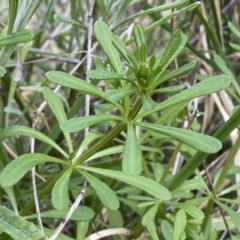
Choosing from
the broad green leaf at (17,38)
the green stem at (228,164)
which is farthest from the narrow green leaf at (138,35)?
the green stem at (228,164)

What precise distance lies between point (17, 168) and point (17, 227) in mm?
75

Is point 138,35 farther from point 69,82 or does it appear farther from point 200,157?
point 200,157

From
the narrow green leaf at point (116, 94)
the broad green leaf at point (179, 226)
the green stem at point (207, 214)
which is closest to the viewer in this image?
the narrow green leaf at point (116, 94)

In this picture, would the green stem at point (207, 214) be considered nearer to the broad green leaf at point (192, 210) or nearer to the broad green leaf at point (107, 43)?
the broad green leaf at point (192, 210)

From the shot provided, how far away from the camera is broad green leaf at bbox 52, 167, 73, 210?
0.53 m

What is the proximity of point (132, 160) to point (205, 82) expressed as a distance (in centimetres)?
12

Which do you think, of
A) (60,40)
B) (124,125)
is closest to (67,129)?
(124,125)

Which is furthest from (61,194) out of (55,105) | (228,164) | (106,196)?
(228,164)

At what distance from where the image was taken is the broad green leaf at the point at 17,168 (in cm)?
52

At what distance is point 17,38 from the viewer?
56 cm

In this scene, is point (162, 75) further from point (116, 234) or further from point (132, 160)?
point (116, 234)

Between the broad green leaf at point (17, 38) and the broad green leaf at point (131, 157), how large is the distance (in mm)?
167

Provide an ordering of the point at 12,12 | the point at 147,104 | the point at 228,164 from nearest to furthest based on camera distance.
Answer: the point at 147,104 < the point at 12,12 < the point at 228,164

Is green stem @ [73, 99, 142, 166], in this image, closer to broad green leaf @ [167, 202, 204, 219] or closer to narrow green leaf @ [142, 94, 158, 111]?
narrow green leaf @ [142, 94, 158, 111]
